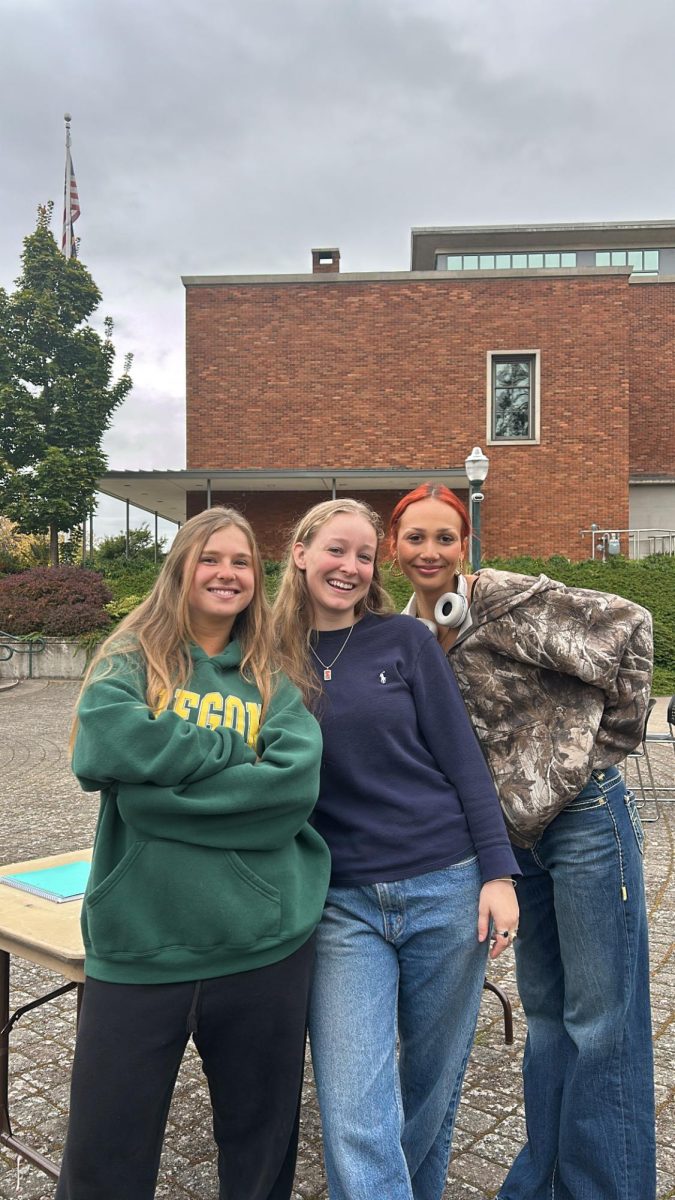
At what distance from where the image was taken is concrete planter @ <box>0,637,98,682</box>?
17800 millimetres

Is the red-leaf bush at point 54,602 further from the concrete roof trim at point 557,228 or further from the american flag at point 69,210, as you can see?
the concrete roof trim at point 557,228

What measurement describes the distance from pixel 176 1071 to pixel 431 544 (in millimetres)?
1343

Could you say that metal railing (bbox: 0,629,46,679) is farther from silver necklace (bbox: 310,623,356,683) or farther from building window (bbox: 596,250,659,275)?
building window (bbox: 596,250,659,275)

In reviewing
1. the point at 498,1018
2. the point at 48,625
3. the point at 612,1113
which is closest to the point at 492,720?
the point at 612,1113

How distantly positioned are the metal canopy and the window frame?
1669mm

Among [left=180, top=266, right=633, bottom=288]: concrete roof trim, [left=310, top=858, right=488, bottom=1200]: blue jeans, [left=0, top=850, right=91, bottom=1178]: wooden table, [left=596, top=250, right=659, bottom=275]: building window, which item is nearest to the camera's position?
[left=310, top=858, right=488, bottom=1200]: blue jeans

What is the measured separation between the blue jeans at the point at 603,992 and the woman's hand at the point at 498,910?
0.81ft

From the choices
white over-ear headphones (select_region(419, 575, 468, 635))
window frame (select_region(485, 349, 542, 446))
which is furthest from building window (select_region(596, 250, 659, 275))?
white over-ear headphones (select_region(419, 575, 468, 635))

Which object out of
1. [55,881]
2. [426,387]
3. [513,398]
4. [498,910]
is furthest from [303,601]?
[513,398]

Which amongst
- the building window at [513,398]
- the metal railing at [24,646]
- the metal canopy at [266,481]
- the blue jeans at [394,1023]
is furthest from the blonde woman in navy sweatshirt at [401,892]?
the building window at [513,398]

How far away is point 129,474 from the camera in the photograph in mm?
22438

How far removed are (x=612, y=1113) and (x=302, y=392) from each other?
76.6 ft

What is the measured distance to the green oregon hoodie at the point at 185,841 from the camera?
1.77 meters

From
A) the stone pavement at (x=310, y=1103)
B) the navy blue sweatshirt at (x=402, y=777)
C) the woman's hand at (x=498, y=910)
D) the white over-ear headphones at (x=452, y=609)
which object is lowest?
the stone pavement at (x=310, y=1103)
